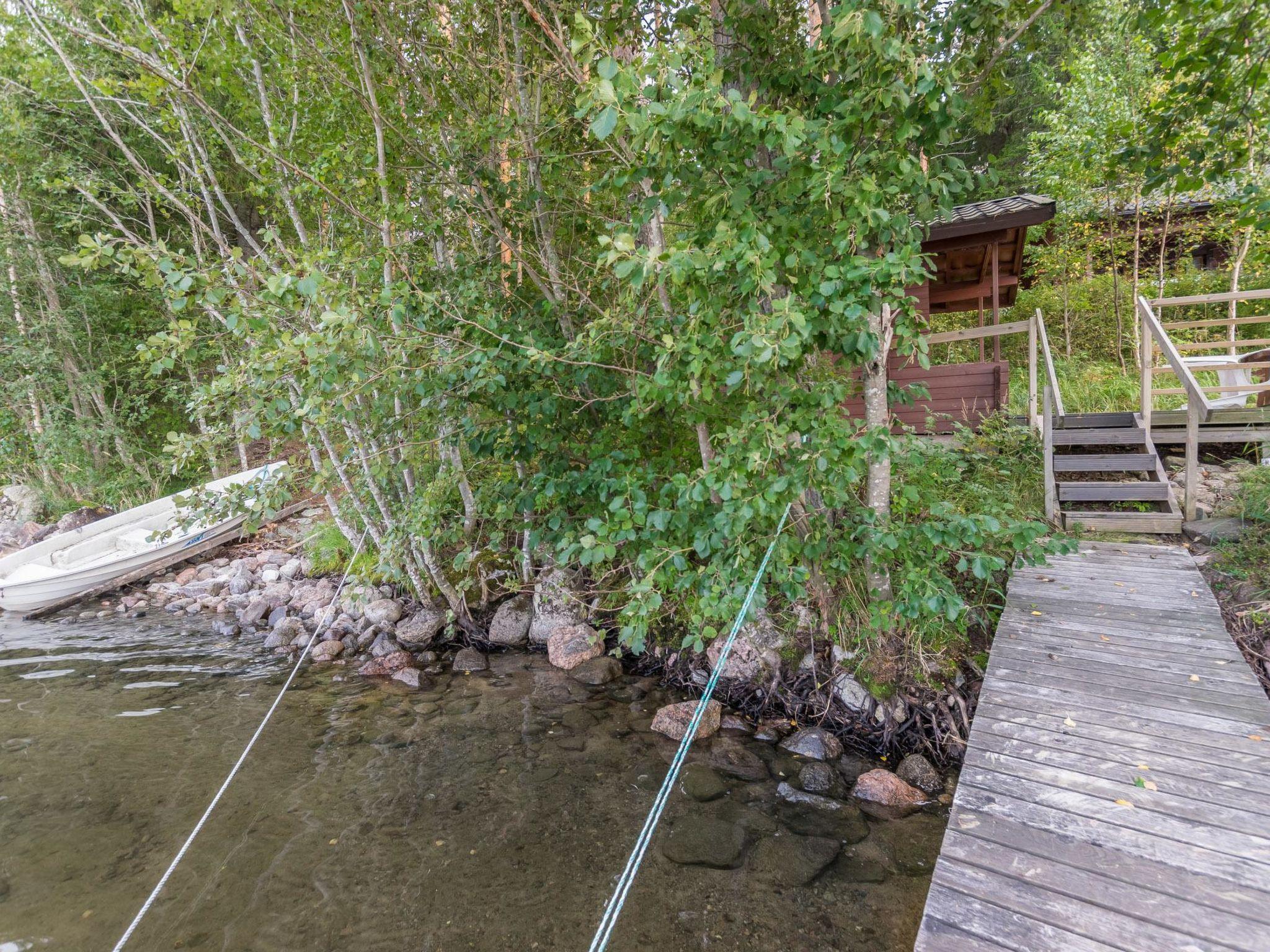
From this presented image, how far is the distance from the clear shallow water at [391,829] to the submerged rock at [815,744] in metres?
0.18

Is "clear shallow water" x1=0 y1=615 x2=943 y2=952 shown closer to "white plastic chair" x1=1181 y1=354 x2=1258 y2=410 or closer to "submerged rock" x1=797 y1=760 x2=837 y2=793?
"submerged rock" x1=797 y1=760 x2=837 y2=793

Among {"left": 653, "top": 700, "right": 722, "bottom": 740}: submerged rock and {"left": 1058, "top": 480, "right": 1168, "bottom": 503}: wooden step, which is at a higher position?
{"left": 1058, "top": 480, "right": 1168, "bottom": 503}: wooden step

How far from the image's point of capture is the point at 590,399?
3.89 metres

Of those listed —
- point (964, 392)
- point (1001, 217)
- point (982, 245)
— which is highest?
point (1001, 217)

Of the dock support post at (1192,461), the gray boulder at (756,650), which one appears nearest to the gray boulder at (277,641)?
the gray boulder at (756,650)

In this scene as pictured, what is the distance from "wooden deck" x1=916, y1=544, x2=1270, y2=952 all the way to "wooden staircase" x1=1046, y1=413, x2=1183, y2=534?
5.48ft

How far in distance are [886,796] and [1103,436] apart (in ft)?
15.2

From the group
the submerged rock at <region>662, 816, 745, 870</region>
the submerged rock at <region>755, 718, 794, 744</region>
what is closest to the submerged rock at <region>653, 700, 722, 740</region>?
the submerged rock at <region>755, 718, 794, 744</region>

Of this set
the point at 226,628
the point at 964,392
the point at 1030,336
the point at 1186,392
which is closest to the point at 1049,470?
the point at 1186,392

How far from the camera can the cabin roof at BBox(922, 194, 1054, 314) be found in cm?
698

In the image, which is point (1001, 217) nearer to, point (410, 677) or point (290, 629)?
point (410, 677)

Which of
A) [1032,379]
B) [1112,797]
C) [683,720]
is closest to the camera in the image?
[1112,797]

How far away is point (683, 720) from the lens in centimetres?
425

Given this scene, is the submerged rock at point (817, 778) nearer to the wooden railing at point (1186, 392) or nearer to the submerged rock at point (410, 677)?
the submerged rock at point (410, 677)
